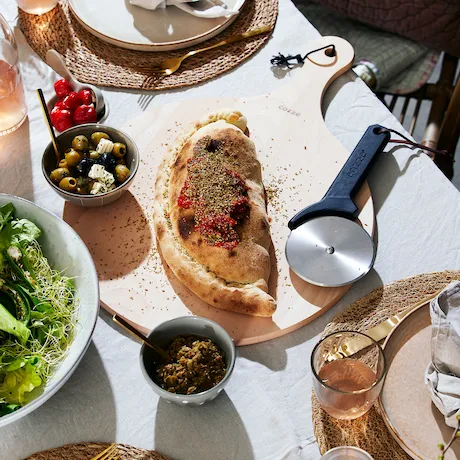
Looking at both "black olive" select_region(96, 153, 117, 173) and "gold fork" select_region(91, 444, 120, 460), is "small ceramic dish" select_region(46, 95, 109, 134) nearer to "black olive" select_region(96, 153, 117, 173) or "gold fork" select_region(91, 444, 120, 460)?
"black olive" select_region(96, 153, 117, 173)

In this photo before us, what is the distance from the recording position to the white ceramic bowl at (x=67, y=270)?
112cm

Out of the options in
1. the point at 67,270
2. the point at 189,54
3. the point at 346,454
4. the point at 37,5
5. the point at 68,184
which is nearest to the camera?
the point at 346,454

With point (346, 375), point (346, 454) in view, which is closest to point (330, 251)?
point (346, 375)

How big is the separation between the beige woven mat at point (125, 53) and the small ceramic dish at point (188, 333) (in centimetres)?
85

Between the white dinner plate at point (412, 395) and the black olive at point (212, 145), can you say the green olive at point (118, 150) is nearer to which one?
the black olive at point (212, 145)

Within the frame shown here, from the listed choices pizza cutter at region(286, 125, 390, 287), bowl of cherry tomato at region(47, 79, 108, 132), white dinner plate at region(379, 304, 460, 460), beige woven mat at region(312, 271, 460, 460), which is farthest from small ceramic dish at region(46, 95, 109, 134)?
white dinner plate at region(379, 304, 460, 460)

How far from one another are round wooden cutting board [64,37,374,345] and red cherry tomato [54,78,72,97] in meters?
0.21

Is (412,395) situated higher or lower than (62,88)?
lower

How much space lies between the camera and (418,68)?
7.72 feet

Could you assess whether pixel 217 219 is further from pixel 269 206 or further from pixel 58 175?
pixel 58 175

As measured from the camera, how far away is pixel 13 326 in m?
1.16

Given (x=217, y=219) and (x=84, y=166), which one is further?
(x=84, y=166)

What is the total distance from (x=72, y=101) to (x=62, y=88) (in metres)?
0.06

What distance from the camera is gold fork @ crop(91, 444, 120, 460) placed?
44.5 inches
